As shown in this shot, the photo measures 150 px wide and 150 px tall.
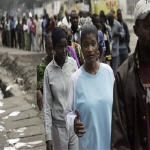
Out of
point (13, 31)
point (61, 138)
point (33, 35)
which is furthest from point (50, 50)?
point (13, 31)

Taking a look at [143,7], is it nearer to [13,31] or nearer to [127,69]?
[127,69]

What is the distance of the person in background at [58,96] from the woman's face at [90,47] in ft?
1.87

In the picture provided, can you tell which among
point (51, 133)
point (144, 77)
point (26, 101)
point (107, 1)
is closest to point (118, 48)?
point (26, 101)

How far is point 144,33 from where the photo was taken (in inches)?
91.7

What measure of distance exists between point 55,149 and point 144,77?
185 cm

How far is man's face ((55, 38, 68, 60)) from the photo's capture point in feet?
13.0

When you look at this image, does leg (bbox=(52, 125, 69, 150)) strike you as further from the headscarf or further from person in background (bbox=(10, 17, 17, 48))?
person in background (bbox=(10, 17, 17, 48))

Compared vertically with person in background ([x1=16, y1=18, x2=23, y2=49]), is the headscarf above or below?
above

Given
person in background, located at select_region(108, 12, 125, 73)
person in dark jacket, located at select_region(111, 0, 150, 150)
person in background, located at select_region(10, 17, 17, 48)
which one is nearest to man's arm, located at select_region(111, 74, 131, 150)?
person in dark jacket, located at select_region(111, 0, 150, 150)

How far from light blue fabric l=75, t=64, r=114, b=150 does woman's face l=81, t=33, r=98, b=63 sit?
24 cm

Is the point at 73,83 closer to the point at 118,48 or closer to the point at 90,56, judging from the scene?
the point at 90,56

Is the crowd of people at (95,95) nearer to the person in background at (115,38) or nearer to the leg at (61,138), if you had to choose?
the leg at (61,138)

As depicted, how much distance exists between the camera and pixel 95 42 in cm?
344

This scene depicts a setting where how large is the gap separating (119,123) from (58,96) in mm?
1614
